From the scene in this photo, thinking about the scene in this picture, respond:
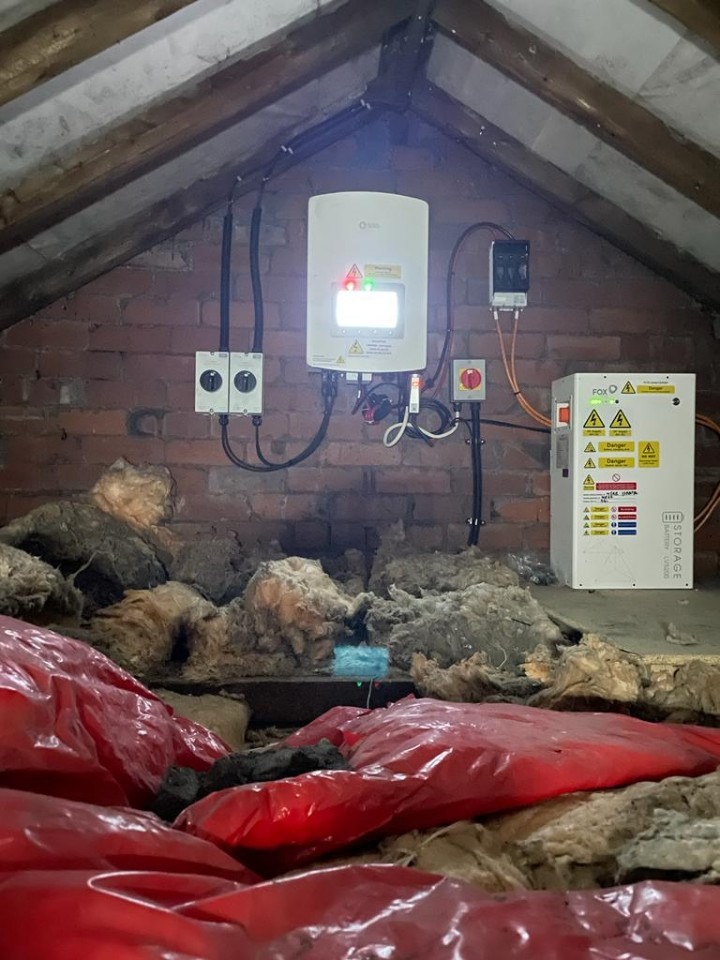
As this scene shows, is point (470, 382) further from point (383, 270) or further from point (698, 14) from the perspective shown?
point (698, 14)

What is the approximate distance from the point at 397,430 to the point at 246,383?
1.85 ft

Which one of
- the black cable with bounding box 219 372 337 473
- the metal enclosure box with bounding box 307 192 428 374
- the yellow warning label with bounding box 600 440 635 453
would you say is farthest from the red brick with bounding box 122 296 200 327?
the yellow warning label with bounding box 600 440 635 453

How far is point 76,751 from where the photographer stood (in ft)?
3.26

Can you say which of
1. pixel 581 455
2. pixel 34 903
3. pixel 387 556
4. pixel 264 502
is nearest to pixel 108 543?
pixel 264 502

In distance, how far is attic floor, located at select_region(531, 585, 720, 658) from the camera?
5.16ft

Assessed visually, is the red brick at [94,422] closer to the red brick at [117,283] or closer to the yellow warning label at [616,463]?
the red brick at [117,283]

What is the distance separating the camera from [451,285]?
2572 mm

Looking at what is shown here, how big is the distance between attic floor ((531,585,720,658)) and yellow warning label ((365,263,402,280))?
43.7 inches

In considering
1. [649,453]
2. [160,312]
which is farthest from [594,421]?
[160,312]

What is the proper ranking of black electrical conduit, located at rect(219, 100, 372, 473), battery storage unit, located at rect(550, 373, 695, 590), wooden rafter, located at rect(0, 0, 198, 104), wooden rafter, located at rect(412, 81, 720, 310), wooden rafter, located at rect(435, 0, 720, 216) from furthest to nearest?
1. black electrical conduit, located at rect(219, 100, 372, 473)
2. wooden rafter, located at rect(412, 81, 720, 310)
3. battery storage unit, located at rect(550, 373, 695, 590)
4. wooden rafter, located at rect(435, 0, 720, 216)
5. wooden rafter, located at rect(0, 0, 198, 104)

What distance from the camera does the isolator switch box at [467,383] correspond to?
8.37 ft

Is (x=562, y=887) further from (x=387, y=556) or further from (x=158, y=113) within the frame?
(x=158, y=113)

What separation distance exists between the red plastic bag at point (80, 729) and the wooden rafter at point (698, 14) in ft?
5.14

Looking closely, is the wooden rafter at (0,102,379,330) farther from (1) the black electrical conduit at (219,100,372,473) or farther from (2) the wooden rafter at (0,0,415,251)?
(2) the wooden rafter at (0,0,415,251)
